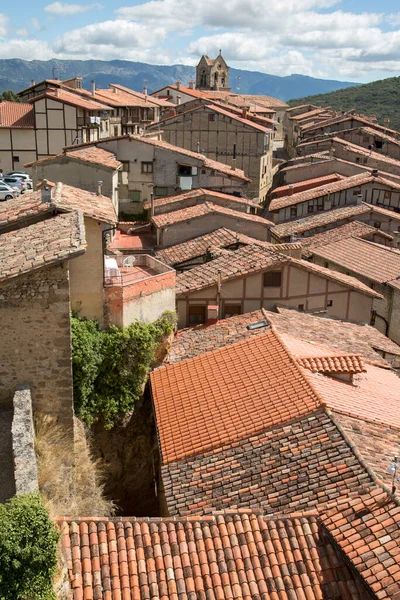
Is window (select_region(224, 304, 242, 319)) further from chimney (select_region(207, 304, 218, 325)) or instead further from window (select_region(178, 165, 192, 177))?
window (select_region(178, 165, 192, 177))

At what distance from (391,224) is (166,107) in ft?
122

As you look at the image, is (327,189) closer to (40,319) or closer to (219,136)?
(219,136)

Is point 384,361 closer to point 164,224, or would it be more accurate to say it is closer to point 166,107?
point 164,224

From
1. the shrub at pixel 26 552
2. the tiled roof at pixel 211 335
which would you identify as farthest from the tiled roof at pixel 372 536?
the tiled roof at pixel 211 335

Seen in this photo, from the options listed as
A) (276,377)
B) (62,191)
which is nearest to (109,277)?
(62,191)

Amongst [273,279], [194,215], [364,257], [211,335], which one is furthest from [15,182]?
[211,335]

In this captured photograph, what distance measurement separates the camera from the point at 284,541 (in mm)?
11719

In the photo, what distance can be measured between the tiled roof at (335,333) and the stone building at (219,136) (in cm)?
2898

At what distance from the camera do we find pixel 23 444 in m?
12.6

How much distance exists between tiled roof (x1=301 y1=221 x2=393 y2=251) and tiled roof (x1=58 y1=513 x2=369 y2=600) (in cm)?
2444

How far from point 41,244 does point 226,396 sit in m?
6.64

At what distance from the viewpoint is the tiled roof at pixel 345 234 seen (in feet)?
116

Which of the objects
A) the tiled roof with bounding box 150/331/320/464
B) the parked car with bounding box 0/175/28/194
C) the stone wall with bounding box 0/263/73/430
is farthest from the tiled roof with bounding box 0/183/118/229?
the parked car with bounding box 0/175/28/194

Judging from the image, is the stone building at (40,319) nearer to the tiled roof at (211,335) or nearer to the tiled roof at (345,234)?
the tiled roof at (211,335)
